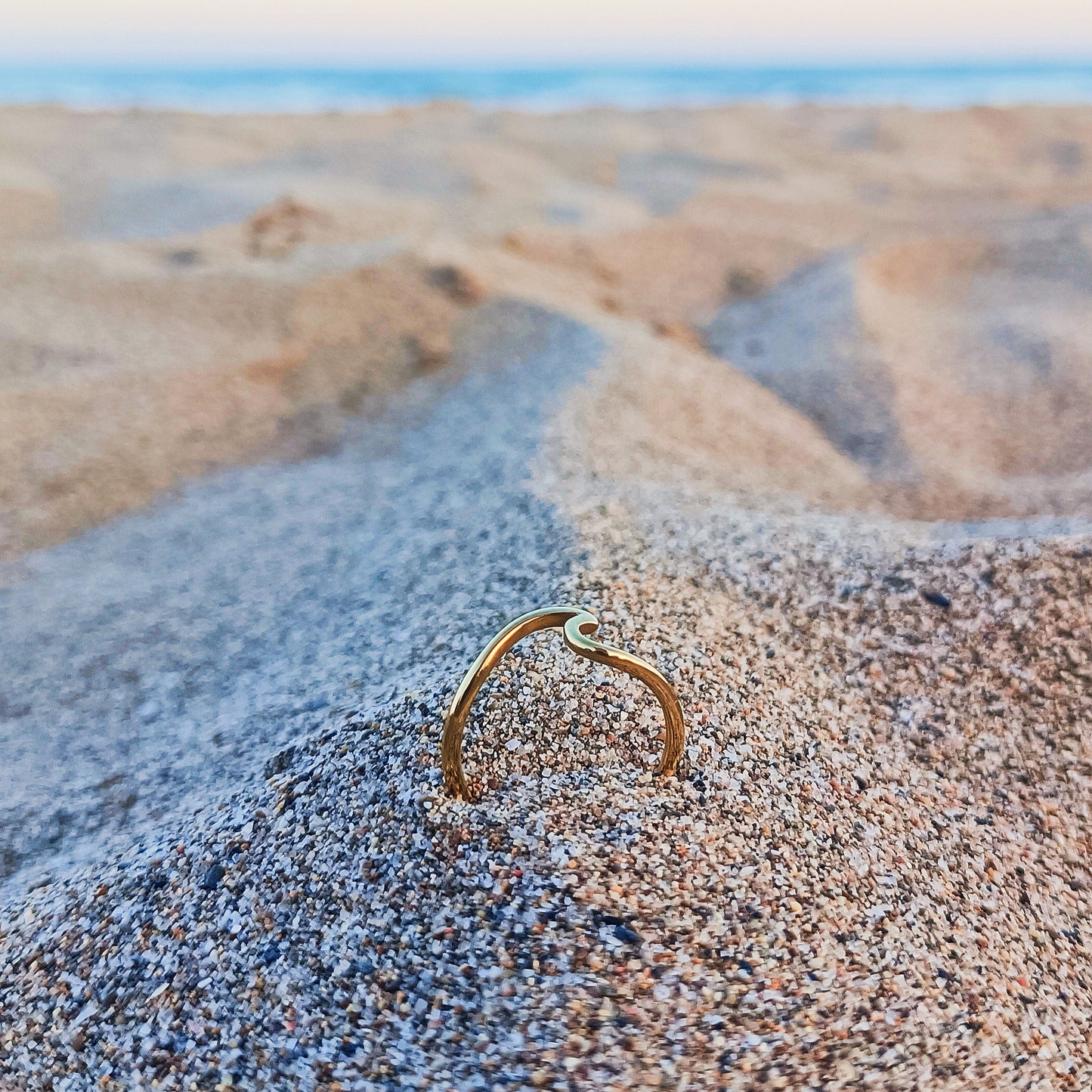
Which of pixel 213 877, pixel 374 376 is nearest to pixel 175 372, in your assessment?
pixel 374 376

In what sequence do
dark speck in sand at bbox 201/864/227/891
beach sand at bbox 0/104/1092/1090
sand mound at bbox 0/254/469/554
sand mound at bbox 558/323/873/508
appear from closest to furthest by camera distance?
1. beach sand at bbox 0/104/1092/1090
2. dark speck in sand at bbox 201/864/227/891
3. sand mound at bbox 558/323/873/508
4. sand mound at bbox 0/254/469/554

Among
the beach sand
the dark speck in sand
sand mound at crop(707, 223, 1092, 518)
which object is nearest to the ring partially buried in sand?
the beach sand

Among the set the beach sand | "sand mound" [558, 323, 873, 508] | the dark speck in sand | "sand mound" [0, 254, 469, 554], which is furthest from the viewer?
"sand mound" [0, 254, 469, 554]

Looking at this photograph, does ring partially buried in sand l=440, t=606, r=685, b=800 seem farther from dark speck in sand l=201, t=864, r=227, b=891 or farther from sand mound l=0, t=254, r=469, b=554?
sand mound l=0, t=254, r=469, b=554

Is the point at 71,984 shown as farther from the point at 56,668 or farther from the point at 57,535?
the point at 57,535

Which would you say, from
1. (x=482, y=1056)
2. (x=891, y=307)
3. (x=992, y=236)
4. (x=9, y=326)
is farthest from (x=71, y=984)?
(x=992, y=236)

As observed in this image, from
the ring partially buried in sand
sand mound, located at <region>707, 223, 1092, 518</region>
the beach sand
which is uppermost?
the ring partially buried in sand

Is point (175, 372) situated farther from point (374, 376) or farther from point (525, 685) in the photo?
point (525, 685)

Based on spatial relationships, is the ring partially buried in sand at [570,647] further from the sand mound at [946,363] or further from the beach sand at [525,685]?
the sand mound at [946,363]
